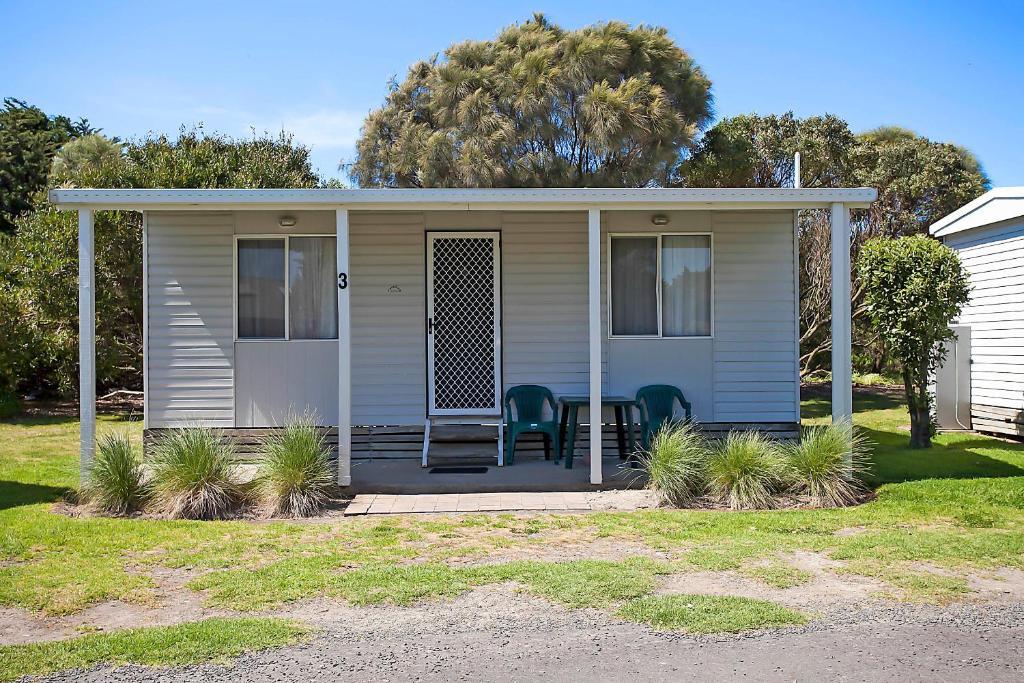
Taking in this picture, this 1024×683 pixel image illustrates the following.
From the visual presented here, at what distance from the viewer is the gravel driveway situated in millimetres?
3869

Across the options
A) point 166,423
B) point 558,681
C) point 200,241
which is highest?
point 200,241

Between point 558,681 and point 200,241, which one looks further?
point 200,241

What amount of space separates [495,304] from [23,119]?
20083 millimetres

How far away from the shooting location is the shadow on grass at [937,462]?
28.0 ft

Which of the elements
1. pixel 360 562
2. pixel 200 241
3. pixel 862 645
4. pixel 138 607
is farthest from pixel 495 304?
pixel 862 645

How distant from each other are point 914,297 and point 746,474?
3482 mm

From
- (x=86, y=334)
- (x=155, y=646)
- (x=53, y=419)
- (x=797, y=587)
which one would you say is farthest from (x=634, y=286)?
(x=53, y=419)

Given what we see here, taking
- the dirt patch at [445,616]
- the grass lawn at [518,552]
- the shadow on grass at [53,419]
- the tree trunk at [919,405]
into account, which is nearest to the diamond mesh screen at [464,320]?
the grass lawn at [518,552]

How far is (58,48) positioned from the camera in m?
16.0

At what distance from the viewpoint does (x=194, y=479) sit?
24.1 ft

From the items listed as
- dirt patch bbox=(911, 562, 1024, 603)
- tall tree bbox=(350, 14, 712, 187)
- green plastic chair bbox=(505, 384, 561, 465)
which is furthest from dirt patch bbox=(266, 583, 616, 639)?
tall tree bbox=(350, 14, 712, 187)

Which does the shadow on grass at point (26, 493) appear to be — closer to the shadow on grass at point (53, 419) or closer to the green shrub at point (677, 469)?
the shadow on grass at point (53, 419)

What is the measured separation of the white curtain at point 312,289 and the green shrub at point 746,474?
14.2ft

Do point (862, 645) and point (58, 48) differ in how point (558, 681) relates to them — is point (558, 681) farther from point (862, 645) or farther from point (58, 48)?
point (58, 48)
